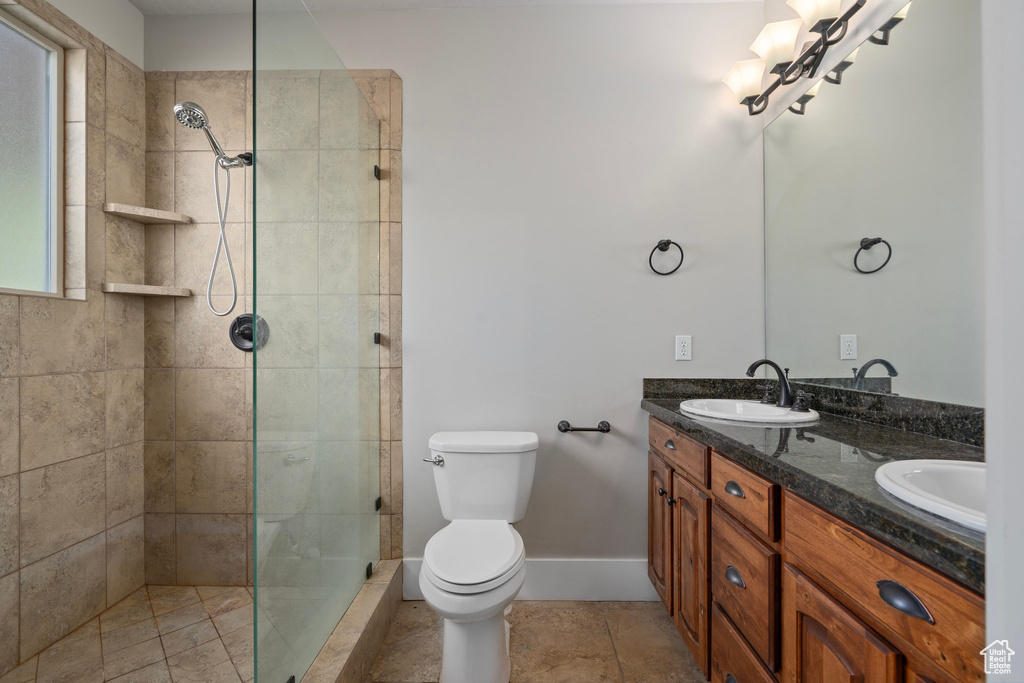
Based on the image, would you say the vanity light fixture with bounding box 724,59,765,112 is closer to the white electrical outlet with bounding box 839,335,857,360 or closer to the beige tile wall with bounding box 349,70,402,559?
the white electrical outlet with bounding box 839,335,857,360

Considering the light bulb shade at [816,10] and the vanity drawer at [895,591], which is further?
the light bulb shade at [816,10]

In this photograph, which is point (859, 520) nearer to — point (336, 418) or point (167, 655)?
point (336, 418)

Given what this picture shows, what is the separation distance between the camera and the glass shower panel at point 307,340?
1.16m

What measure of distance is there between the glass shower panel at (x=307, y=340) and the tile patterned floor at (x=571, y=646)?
0.29 meters

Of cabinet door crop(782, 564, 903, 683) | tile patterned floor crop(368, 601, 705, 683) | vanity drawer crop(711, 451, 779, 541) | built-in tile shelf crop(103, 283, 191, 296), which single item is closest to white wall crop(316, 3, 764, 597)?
tile patterned floor crop(368, 601, 705, 683)

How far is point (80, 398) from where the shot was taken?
1790 millimetres

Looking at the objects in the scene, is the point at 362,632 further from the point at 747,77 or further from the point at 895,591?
the point at 747,77

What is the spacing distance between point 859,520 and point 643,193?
1.62 m

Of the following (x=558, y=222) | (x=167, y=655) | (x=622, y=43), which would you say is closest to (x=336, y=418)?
(x=167, y=655)

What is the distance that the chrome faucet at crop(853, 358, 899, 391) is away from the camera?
1431mm

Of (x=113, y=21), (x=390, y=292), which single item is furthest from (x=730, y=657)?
(x=113, y=21)

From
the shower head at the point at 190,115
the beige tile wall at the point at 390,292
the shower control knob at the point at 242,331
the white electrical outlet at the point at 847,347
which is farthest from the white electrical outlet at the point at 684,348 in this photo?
the shower head at the point at 190,115

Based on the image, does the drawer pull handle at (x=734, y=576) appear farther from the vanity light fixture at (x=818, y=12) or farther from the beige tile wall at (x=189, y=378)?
the beige tile wall at (x=189, y=378)

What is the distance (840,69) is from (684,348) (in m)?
1.16
